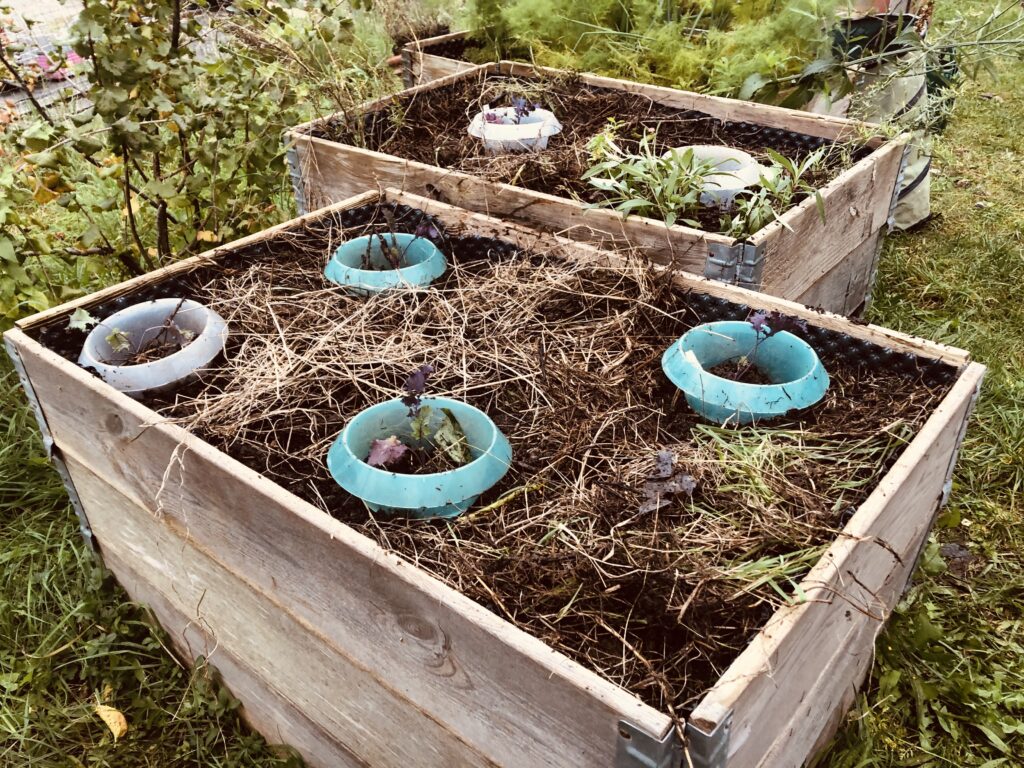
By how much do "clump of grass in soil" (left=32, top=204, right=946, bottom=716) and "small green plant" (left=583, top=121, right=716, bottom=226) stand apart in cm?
27

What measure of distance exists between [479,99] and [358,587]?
251 centimetres

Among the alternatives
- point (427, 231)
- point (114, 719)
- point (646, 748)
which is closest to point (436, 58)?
point (427, 231)

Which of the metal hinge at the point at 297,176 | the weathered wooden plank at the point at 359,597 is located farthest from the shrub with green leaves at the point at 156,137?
the weathered wooden plank at the point at 359,597

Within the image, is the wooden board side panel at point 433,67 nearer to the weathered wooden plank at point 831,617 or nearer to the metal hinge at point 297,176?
the metal hinge at point 297,176

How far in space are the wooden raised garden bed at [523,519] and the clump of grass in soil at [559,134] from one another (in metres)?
0.45

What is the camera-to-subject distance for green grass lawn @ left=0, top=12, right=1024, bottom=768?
1938 millimetres

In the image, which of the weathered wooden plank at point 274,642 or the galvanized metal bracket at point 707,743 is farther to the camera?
the weathered wooden plank at point 274,642

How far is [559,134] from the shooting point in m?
3.07

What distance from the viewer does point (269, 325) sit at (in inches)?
83.0

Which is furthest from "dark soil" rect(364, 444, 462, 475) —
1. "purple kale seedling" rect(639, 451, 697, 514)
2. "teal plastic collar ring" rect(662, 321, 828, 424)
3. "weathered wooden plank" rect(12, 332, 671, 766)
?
"teal plastic collar ring" rect(662, 321, 828, 424)

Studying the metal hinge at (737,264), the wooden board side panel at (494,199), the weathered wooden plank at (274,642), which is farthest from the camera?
the wooden board side panel at (494,199)

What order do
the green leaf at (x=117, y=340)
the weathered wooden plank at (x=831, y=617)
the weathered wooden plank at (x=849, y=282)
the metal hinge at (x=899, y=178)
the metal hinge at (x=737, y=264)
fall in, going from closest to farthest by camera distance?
the weathered wooden plank at (x=831, y=617)
the green leaf at (x=117, y=340)
the metal hinge at (x=737, y=264)
the weathered wooden plank at (x=849, y=282)
the metal hinge at (x=899, y=178)

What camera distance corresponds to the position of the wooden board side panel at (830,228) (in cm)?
228

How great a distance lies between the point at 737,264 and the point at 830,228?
0.58 metres
